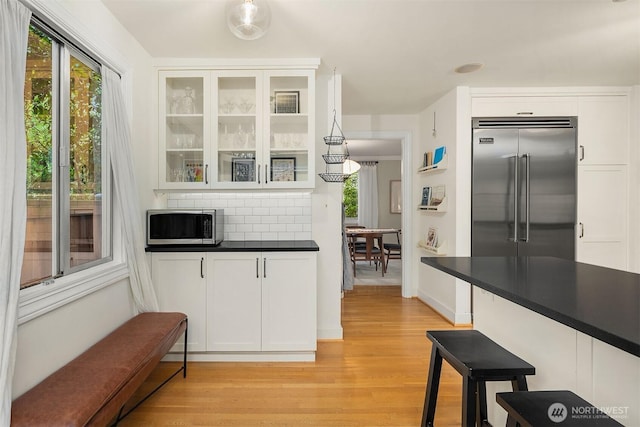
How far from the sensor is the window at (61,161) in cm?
169

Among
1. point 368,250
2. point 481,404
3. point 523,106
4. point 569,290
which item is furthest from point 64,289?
point 368,250

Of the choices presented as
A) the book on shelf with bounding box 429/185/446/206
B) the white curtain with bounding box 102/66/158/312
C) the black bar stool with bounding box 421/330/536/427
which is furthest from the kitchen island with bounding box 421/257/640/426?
the book on shelf with bounding box 429/185/446/206

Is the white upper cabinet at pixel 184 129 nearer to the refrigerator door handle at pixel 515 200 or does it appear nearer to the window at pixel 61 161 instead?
the window at pixel 61 161

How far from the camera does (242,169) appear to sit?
9.86ft

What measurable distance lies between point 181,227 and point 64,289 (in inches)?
42.2

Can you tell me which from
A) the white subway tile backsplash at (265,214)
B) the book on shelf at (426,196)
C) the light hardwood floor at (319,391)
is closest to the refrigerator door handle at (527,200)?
the book on shelf at (426,196)

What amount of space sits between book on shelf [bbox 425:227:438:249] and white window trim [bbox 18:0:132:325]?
124 inches

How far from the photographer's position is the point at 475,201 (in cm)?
358

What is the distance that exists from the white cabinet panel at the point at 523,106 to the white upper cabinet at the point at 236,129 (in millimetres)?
1887

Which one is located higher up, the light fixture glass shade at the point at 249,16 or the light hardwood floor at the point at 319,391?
the light fixture glass shade at the point at 249,16

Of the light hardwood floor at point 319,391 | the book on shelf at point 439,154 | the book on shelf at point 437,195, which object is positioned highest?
the book on shelf at point 439,154

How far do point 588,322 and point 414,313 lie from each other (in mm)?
3300

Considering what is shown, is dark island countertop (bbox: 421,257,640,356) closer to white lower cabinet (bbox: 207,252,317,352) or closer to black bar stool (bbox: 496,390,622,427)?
black bar stool (bbox: 496,390,622,427)

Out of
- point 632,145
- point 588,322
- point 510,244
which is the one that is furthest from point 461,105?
point 588,322
